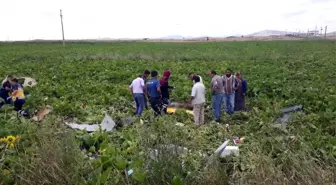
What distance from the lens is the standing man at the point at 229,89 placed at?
414 inches

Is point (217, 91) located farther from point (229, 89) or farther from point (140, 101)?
point (140, 101)

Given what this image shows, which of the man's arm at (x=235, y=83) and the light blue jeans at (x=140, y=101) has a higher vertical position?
the man's arm at (x=235, y=83)

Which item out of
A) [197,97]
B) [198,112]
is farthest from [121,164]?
[198,112]

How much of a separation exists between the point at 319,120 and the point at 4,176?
640cm

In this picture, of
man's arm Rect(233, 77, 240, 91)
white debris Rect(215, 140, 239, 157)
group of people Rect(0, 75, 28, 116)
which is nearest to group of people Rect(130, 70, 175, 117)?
man's arm Rect(233, 77, 240, 91)

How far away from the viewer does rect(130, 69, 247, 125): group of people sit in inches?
379

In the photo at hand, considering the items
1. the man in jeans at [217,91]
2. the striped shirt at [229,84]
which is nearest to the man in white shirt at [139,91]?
the man in jeans at [217,91]

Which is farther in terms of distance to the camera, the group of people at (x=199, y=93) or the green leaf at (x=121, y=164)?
the group of people at (x=199, y=93)

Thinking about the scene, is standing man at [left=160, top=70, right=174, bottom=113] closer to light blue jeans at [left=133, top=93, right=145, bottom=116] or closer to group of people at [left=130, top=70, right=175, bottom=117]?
group of people at [left=130, top=70, right=175, bottom=117]

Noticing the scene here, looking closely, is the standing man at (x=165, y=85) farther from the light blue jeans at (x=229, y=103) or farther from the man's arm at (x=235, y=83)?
the man's arm at (x=235, y=83)

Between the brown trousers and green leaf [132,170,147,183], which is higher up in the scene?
green leaf [132,170,147,183]

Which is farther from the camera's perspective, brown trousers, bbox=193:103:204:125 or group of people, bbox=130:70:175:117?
group of people, bbox=130:70:175:117

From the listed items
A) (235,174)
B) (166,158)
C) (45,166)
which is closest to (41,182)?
(45,166)

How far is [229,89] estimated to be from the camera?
34.7 feet
